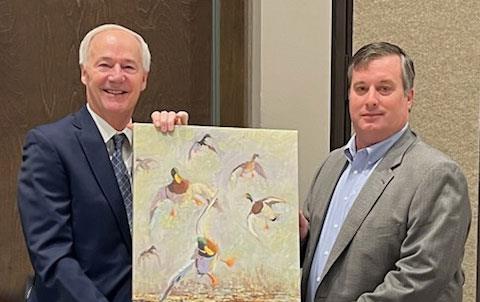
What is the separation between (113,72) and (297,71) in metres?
1.29

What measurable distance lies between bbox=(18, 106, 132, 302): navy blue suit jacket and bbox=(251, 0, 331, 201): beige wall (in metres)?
1.27

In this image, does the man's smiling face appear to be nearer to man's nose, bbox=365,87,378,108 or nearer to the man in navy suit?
the man in navy suit

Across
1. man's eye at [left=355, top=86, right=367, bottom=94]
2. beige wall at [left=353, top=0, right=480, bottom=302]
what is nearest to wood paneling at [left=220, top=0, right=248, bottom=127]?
beige wall at [left=353, top=0, right=480, bottom=302]

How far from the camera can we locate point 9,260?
2.92m

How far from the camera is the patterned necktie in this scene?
5.81 ft

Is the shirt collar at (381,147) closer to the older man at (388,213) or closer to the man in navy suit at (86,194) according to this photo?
the older man at (388,213)

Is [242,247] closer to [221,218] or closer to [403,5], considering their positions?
[221,218]

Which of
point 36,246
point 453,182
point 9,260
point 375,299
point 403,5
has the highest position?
point 403,5

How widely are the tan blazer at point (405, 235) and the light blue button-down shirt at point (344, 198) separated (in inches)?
1.0

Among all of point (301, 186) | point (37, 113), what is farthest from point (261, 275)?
point (37, 113)

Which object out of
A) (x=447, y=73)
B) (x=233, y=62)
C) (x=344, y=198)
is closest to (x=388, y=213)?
(x=344, y=198)

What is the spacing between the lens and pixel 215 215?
1.74m

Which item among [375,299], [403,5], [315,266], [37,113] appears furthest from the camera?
[37,113]

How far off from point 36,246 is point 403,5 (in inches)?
61.4
